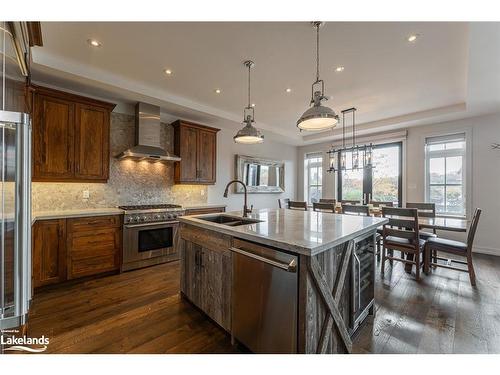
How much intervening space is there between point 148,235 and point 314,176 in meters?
5.27

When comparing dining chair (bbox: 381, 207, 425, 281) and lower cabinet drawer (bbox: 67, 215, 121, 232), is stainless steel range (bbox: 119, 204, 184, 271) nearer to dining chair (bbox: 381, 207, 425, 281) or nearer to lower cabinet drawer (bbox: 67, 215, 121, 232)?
lower cabinet drawer (bbox: 67, 215, 121, 232)

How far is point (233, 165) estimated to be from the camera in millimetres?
5434

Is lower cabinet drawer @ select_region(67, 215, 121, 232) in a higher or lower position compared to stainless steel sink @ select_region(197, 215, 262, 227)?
lower

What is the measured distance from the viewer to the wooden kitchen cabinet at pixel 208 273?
71.7 inches

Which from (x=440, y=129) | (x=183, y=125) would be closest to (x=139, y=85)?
(x=183, y=125)

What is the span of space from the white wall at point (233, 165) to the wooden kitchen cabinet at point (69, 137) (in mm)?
2275

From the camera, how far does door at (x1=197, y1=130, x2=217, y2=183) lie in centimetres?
441

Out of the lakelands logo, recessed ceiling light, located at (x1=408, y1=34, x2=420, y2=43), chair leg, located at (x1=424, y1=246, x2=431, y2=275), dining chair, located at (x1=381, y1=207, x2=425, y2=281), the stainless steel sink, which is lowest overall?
the lakelands logo

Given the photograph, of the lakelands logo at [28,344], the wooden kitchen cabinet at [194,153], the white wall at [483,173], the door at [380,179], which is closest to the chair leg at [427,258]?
the white wall at [483,173]

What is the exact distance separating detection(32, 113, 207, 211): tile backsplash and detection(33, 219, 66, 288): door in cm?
63

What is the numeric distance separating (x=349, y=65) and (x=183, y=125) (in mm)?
2949

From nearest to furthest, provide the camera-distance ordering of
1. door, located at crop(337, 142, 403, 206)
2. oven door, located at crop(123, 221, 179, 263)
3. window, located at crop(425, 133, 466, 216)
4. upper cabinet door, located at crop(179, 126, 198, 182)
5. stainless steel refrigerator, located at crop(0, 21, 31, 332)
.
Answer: stainless steel refrigerator, located at crop(0, 21, 31, 332) → oven door, located at crop(123, 221, 179, 263) → upper cabinet door, located at crop(179, 126, 198, 182) → window, located at crop(425, 133, 466, 216) → door, located at crop(337, 142, 403, 206)

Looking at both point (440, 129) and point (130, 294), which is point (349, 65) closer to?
point (440, 129)

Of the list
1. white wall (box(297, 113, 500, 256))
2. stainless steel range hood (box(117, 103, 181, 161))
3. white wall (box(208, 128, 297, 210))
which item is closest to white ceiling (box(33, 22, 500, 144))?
stainless steel range hood (box(117, 103, 181, 161))
